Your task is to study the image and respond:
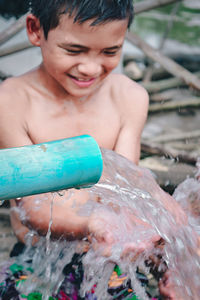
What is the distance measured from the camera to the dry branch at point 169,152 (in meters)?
2.99

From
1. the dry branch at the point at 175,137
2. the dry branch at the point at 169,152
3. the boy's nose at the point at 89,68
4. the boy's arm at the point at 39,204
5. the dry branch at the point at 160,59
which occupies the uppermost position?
the boy's nose at the point at 89,68

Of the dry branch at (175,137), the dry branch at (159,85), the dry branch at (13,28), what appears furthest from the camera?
the dry branch at (159,85)

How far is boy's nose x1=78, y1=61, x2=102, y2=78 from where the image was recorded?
1.82 m

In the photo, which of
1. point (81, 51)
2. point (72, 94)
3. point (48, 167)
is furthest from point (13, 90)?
point (48, 167)

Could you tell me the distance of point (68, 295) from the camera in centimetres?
193

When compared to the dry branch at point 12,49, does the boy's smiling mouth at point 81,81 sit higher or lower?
higher

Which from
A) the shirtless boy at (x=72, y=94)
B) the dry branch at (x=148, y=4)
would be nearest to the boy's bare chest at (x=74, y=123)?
the shirtless boy at (x=72, y=94)

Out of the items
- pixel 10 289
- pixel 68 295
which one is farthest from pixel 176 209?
pixel 10 289

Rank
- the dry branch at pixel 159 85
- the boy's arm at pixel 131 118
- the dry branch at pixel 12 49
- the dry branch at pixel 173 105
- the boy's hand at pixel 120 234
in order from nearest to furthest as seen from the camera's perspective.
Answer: the boy's hand at pixel 120 234
the boy's arm at pixel 131 118
the dry branch at pixel 12 49
the dry branch at pixel 173 105
the dry branch at pixel 159 85

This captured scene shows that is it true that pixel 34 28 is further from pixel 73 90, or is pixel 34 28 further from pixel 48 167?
pixel 48 167

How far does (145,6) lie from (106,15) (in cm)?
158

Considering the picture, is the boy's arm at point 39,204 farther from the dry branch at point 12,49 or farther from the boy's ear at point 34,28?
the dry branch at point 12,49

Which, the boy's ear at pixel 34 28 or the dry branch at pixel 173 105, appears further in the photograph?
the dry branch at pixel 173 105

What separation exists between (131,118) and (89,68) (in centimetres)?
59
